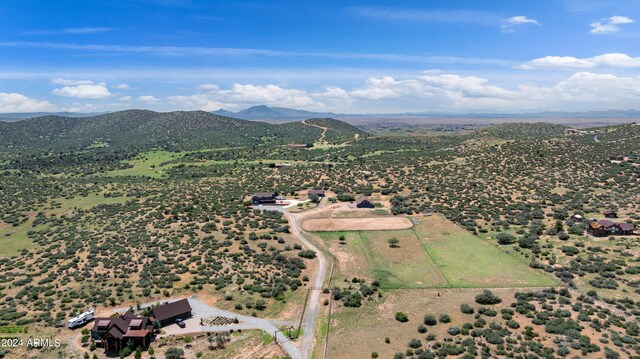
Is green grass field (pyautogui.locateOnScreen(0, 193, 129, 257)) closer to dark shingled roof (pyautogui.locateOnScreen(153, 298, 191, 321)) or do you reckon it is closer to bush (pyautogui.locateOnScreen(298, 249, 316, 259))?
dark shingled roof (pyautogui.locateOnScreen(153, 298, 191, 321))

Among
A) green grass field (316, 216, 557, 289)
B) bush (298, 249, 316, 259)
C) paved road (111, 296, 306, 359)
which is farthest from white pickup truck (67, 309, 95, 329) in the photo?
green grass field (316, 216, 557, 289)

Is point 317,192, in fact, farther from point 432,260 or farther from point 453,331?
point 453,331

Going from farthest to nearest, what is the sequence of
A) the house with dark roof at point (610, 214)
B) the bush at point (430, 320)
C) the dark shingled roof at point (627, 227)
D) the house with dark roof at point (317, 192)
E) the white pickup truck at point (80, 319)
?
1. the house with dark roof at point (317, 192)
2. the house with dark roof at point (610, 214)
3. the dark shingled roof at point (627, 227)
4. the bush at point (430, 320)
5. the white pickup truck at point (80, 319)

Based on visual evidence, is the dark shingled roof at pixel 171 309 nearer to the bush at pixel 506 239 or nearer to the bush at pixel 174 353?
the bush at pixel 174 353

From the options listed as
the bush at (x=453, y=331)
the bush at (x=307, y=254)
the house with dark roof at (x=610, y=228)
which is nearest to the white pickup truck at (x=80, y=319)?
the bush at (x=307, y=254)

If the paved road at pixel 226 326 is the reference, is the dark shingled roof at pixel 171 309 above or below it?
above

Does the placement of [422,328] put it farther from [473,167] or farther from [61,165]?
[61,165]

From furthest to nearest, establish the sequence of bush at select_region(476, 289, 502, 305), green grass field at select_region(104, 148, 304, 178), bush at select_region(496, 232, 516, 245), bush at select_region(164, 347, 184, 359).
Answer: green grass field at select_region(104, 148, 304, 178)
bush at select_region(496, 232, 516, 245)
bush at select_region(476, 289, 502, 305)
bush at select_region(164, 347, 184, 359)

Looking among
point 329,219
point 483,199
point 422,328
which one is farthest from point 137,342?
point 483,199
